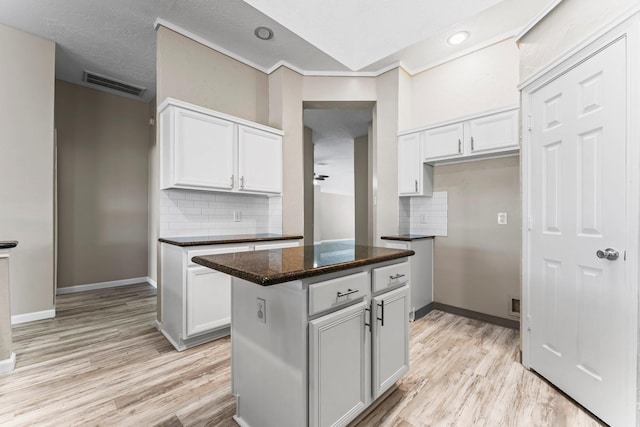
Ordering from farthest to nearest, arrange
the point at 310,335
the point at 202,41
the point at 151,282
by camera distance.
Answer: the point at 151,282
the point at 202,41
the point at 310,335

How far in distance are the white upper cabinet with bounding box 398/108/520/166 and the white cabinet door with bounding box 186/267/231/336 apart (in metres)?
2.59

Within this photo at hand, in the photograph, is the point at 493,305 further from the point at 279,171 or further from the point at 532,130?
the point at 279,171

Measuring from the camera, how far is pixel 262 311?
1361mm

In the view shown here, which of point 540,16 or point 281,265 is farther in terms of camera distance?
point 540,16

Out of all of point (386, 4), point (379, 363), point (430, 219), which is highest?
point (386, 4)

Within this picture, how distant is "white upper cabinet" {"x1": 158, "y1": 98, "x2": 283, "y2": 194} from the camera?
265 centimetres

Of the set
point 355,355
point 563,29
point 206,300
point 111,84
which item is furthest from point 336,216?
point 355,355

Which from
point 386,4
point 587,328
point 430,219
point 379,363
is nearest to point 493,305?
point 430,219

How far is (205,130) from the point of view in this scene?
9.24ft

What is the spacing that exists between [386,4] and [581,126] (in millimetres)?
2324

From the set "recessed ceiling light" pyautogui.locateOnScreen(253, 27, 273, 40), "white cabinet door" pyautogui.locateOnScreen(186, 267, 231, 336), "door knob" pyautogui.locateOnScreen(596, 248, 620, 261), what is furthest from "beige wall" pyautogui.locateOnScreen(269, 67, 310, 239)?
"door knob" pyautogui.locateOnScreen(596, 248, 620, 261)

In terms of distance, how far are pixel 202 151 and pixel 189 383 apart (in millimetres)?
1970

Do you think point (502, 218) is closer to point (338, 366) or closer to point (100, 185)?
point (338, 366)

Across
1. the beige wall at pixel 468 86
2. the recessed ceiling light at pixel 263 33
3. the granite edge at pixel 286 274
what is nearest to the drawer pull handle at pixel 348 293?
the granite edge at pixel 286 274
